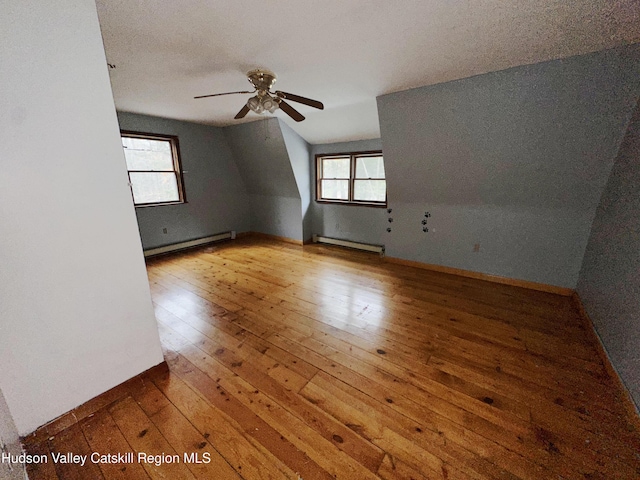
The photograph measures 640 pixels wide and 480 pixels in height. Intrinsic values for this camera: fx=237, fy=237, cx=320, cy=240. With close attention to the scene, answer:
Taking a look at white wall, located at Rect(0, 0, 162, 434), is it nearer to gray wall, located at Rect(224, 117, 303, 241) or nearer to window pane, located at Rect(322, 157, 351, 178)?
gray wall, located at Rect(224, 117, 303, 241)

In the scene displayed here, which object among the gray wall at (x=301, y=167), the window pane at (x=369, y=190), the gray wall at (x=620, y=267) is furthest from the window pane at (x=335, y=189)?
the gray wall at (x=620, y=267)

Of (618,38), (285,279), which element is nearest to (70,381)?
(285,279)

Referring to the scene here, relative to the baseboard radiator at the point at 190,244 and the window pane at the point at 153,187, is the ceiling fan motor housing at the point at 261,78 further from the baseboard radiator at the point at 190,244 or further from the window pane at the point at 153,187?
the baseboard radiator at the point at 190,244

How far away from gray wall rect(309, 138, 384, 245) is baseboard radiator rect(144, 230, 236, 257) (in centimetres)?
208

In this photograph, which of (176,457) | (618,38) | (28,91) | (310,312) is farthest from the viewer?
(310,312)

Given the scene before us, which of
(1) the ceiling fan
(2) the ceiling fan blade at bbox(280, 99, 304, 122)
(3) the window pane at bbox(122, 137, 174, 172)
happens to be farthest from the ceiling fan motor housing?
(3) the window pane at bbox(122, 137, 174, 172)

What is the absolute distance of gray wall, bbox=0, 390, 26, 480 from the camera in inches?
36.4

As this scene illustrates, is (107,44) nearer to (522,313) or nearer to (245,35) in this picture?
(245,35)

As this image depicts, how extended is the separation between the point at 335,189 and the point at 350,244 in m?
1.21

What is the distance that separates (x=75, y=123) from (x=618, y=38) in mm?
3447

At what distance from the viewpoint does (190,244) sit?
494 cm

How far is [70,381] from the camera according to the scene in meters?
1.41

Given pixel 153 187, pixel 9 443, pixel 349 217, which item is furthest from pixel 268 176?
pixel 9 443

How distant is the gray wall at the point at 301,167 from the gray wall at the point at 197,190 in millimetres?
1703
